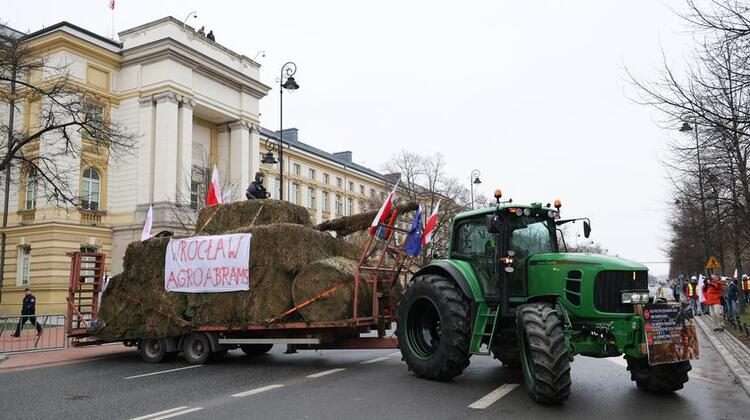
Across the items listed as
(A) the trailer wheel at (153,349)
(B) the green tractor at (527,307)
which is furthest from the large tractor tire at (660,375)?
(A) the trailer wheel at (153,349)

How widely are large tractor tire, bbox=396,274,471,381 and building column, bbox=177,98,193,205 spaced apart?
31.6 metres

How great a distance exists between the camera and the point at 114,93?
39.2 m

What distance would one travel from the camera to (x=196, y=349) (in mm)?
12328

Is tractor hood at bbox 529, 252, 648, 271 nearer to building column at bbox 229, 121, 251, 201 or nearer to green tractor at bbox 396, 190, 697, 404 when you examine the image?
green tractor at bbox 396, 190, 697, 404

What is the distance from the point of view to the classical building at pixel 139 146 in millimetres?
34812

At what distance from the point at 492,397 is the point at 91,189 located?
1432 inches

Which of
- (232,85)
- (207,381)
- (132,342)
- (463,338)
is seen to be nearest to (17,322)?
(132,342)

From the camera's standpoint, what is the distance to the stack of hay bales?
10.9m

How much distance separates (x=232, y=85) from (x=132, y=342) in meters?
33.3

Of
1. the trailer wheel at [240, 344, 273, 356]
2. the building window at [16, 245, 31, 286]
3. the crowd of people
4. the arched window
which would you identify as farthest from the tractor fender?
the building window at [16, 245, 31, 286]

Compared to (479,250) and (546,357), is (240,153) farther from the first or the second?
(546,357)

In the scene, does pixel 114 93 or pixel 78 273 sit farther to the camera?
pixel 114 93

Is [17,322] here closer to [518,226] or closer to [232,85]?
[518,226]

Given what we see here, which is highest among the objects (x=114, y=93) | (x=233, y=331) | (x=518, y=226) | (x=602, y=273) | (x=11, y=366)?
(x=114, y=93)
